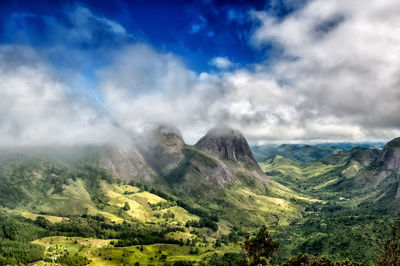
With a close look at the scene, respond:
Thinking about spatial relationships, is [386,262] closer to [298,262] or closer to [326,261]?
[326,261]

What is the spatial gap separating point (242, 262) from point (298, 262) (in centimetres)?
2086

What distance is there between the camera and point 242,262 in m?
97.0

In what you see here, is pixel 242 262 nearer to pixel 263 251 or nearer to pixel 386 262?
pixel 263 251

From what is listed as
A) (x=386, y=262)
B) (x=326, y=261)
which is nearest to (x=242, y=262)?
(x=326, y=261)

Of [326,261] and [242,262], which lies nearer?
[326,261]

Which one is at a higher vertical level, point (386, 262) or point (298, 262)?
point (386, 262)

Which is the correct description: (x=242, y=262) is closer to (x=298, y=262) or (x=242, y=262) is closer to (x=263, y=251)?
(x=263, y=251)

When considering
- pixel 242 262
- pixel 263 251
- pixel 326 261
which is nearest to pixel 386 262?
pixel 326 261

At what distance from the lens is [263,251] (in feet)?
312

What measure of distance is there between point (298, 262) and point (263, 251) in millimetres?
13136

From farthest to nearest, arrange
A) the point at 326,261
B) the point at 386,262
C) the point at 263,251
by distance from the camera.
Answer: the point at 263,251 < the point at 326,261 < the point at 386,262

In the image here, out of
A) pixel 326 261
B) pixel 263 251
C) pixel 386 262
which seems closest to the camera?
pixel 386 262

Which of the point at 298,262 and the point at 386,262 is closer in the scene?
the point at 386,262

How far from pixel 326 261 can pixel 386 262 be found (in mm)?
21912
